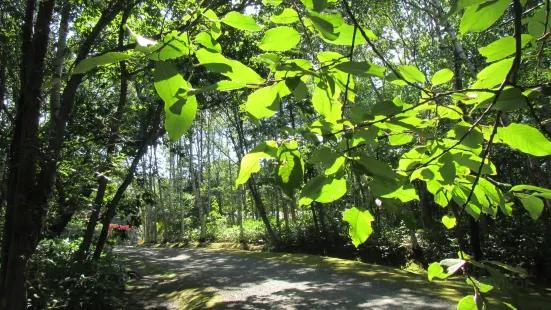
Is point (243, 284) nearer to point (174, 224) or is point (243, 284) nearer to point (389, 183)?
point (389, 183)

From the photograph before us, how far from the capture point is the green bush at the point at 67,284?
14.2 feet

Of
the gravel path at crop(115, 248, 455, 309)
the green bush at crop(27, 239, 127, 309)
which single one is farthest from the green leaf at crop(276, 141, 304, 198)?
the gravel path at crop(115, 248, 455, 309)

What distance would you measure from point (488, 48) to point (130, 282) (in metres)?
9.46

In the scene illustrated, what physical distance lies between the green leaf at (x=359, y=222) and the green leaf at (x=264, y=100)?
0.25 metres

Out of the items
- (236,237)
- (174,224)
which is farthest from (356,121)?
(174,224)

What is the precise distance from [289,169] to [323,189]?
7cm

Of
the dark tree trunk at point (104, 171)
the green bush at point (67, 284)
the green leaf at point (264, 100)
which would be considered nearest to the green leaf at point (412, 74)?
the green leaf at point (264, 100)

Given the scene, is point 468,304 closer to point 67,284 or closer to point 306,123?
point 306,123

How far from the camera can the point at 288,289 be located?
275 inches

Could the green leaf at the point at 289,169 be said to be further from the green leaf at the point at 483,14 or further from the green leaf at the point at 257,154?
the green leaf at the point at 483,14

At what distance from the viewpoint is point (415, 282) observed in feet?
22.3

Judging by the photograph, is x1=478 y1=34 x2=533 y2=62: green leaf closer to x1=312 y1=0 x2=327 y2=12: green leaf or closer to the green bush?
x1=312 y1=0 x2=327 y2=12: green leaf

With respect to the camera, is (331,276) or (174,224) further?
(174,224)

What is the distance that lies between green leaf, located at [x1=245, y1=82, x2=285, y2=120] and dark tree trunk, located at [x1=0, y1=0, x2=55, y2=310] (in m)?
3.18
